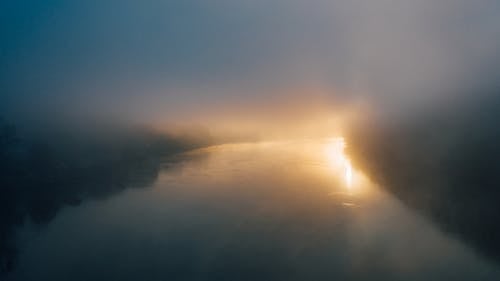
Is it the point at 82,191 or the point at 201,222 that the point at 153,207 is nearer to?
the point at 201,222

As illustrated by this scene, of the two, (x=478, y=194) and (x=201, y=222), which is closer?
(x=478, y=194)

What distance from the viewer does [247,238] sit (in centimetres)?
1376

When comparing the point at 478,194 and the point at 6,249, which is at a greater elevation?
the point at 478,194

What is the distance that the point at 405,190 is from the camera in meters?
18.0

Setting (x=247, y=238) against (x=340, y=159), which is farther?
(x=340, y=159)

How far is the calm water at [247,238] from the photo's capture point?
11305 millimetres

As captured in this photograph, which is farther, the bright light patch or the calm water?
the bright light patch

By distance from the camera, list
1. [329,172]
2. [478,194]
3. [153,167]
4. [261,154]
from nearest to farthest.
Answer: [478,194]
[329,172]
[153,167]
[261,154]

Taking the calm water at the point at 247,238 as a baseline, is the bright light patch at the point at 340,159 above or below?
above

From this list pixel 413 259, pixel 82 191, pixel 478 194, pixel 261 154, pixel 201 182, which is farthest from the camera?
pixel 261 154

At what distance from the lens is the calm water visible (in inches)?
445

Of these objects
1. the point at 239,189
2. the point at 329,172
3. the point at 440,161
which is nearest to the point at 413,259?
the point at 440,161

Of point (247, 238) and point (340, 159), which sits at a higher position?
point (340, 159)

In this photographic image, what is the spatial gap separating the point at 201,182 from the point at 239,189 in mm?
3215
